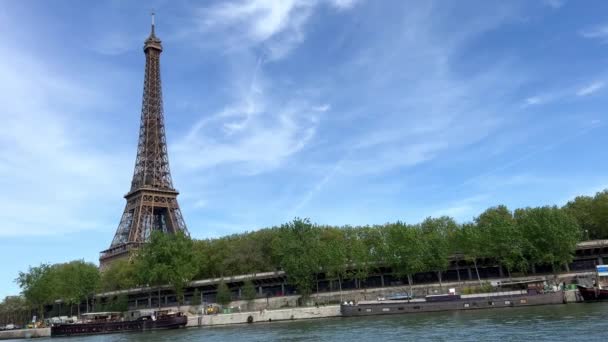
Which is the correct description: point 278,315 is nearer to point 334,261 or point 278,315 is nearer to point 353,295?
point 334,261

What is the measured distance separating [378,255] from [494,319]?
3900 cm

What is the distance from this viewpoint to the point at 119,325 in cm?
7519

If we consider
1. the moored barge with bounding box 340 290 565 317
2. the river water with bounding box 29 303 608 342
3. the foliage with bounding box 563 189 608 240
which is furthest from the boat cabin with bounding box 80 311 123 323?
the foliage with bounding box 563 189 608 240

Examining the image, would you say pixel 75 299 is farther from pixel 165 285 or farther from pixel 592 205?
pixel 592 205

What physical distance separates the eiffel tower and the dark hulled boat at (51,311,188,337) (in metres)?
30.2

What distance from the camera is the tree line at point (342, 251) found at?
257 feet

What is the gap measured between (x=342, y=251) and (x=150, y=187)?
54456mm

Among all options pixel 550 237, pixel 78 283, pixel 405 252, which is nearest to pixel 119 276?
pixel 78 283

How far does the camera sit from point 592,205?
90.4 m

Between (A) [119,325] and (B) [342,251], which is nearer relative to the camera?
(A) [119,325]

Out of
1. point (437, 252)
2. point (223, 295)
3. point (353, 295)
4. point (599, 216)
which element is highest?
point (599, 216)

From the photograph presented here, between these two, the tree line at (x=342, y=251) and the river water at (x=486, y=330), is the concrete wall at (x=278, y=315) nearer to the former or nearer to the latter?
the tree line at (x=342, y=251)

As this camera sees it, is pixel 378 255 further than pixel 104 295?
No

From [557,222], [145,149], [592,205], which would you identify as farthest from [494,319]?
[145,149]
